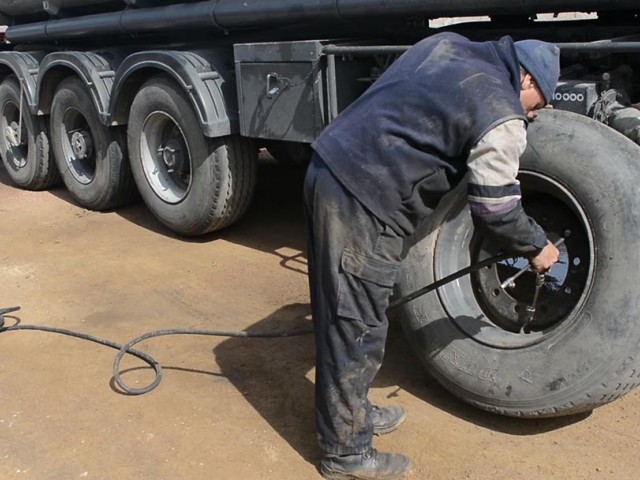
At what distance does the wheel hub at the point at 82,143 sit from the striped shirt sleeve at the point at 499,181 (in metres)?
5.05

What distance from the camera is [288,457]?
3223 mm

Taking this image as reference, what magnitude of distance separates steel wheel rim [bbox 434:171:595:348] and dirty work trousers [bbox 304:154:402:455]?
0.61 m

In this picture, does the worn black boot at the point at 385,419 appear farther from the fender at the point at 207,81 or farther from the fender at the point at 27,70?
the fender at the point at 27,70

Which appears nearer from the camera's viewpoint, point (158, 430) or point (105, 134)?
point (158, 430)

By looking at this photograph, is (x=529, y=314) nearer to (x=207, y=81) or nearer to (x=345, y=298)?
(x=345, y=298)

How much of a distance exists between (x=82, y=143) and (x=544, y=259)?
5.13 m

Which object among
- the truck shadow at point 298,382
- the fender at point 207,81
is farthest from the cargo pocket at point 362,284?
the fender at point 207,81

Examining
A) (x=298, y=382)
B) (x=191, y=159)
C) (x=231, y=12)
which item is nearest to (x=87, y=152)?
(x=191, y=159)

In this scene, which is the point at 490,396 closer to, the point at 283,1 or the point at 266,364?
the point at 266,364

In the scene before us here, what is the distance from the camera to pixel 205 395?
375 cm

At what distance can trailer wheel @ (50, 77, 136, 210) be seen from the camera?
662cm

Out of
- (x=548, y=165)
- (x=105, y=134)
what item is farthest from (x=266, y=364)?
(x=105, y=134)

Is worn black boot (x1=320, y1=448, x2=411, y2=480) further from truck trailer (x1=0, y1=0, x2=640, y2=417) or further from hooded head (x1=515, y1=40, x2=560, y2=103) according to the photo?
hooded head (x1=515, y1=40, x2=560, y2=103)

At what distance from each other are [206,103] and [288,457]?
9.38 ft
